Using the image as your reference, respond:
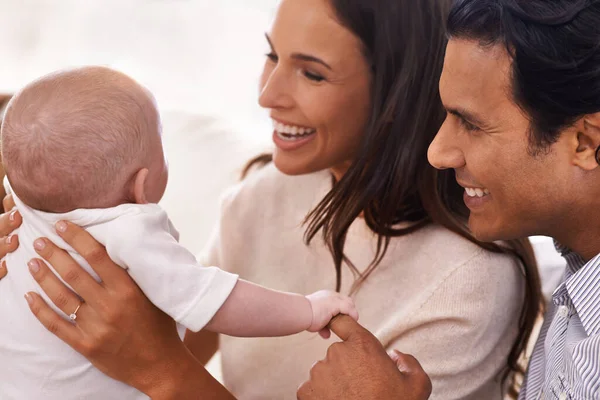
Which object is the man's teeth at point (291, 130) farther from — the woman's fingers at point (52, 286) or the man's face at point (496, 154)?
the woman's fingers at point (52, 286)

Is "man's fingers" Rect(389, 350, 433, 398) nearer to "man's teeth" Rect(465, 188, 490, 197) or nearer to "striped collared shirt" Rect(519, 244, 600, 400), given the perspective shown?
"striped collared shirt" Rect(519, 244, 600, 400)

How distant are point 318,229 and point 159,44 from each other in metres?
1.56

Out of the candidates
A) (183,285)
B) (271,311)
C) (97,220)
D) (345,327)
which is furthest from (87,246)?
(345,327)

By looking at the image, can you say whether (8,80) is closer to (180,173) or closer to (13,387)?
(180,173)

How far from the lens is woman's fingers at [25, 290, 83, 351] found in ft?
4.15

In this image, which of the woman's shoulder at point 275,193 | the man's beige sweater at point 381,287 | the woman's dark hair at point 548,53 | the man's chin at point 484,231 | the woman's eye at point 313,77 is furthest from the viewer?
the woman's shoulder at point 275,193

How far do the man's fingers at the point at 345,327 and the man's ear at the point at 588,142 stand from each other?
0.44m

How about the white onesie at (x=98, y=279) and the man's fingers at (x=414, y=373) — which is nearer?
the white onesie at (x=98, y=279)

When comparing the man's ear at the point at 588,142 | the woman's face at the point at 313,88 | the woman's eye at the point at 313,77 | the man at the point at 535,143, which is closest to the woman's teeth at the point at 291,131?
the woman's face at the point at 313,88

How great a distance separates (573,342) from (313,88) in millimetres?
709

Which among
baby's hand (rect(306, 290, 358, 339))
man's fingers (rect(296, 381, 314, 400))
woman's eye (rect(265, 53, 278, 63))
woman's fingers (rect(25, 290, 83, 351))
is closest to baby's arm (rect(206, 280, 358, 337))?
baby's hand (rect(306, 290, 358, 339))

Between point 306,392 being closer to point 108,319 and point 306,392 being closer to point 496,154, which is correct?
point 108,319

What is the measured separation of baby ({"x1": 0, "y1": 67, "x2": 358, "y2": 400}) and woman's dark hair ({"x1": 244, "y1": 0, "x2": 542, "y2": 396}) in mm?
353

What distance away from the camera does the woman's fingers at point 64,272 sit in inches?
50.1
